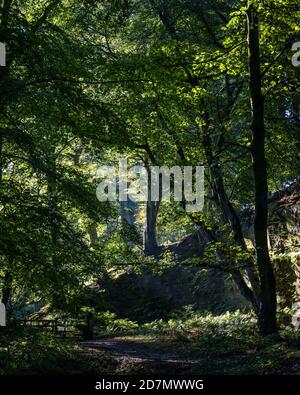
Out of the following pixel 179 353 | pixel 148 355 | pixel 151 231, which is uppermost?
pixel 151 231

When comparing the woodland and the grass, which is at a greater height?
the woodland

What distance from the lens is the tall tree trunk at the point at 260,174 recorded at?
37.9 feet

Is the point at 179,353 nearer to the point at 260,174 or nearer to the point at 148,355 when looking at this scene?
the point at 148,355

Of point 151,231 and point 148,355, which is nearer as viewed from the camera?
point 148,355

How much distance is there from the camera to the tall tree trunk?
1156cm

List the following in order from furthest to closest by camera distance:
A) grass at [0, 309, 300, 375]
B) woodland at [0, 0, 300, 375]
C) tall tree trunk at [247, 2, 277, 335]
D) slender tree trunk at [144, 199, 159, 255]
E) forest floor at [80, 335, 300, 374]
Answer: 1. slender tree trunk at [144, 199, 159, 255]
2. tall tree trunk at [247, 2, 277, 335]
3. forest floor at [80, 335, 300, 374]
4. woodland at [0, 0, 300, 375]
5. grass at [0, 309, 300, 375]

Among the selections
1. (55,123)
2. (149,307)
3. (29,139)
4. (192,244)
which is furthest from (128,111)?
(192,244)

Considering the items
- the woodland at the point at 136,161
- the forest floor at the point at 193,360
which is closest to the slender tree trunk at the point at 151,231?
the woodland at the point at 136,161

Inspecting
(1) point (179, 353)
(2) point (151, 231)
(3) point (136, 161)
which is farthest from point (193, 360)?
(2) point (151, 231)

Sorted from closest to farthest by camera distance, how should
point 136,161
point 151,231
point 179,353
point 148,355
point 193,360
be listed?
point 193,360
point 179,353
point 148,355
point 136,161
point 151,231

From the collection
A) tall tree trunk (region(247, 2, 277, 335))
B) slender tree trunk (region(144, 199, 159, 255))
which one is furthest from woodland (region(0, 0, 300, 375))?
slender tree trunk (region(144, 199, 159, 255))

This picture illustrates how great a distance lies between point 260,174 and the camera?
11.6 metres

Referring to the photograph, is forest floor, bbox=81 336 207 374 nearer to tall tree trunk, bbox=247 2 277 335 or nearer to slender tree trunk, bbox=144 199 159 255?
tall tree trunk, bbox=247 2 277 335

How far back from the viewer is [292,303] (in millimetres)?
16797
